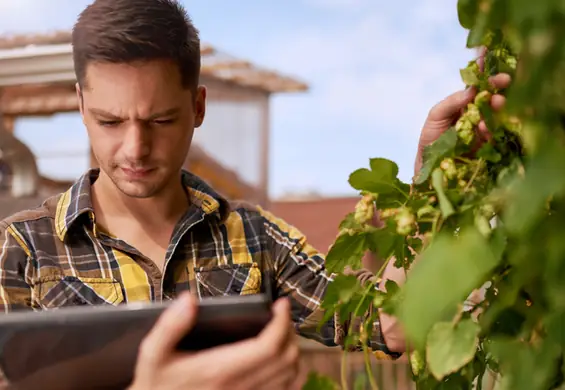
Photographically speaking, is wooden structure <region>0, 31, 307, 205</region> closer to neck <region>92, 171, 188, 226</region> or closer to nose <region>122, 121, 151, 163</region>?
neck <region>92, 171, 188, 226</region>

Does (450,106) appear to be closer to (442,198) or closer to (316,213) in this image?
(442,198)

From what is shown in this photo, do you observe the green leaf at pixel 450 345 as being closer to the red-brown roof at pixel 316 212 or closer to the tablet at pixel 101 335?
the tablet at pixel 101 335

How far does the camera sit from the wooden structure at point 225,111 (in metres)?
3.47

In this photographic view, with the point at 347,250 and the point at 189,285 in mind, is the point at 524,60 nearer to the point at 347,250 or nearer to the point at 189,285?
the point at 347,250

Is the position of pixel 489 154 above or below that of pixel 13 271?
above

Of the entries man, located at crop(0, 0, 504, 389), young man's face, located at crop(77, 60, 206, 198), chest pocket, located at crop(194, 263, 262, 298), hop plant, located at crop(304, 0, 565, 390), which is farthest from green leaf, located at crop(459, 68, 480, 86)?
chest pocket, located at crop(194, 263, 262, 298)

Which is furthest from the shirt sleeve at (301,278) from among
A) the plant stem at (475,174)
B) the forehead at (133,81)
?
the plant stem at (475,174)

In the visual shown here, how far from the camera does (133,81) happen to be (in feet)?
3.10

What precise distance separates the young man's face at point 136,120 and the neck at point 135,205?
96mm

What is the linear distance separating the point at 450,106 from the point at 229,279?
537 millimetres

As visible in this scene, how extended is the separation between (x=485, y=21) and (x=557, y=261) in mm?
124

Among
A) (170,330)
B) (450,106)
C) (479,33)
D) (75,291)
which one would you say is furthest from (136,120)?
(479,33)

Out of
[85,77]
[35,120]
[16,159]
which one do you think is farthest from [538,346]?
[35,120]

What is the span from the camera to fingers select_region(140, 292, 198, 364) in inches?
18.0
